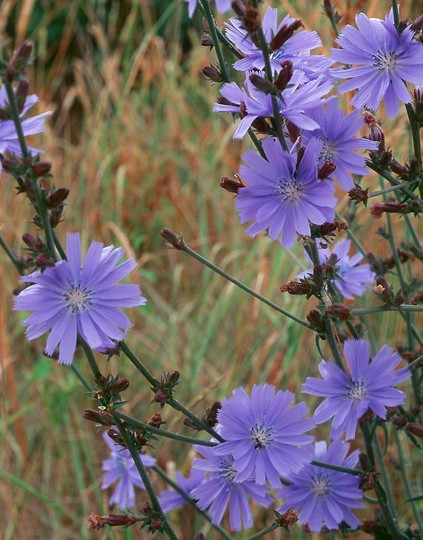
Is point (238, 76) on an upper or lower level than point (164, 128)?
upper

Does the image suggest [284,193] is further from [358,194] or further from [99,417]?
[99,417]

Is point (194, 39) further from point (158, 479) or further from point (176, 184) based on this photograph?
point (158, 479)

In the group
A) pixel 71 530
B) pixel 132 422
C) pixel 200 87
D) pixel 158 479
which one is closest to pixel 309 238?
pixel 132 422

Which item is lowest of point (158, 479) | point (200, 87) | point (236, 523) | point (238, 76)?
point (236, 523)

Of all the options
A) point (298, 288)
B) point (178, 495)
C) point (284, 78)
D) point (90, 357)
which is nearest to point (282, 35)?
point (284, 78)

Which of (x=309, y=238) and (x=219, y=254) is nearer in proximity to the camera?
(x=309, y=238)

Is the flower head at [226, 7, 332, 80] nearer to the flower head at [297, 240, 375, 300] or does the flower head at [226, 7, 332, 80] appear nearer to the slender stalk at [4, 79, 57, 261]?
the slender stalk at [4, 79, 57, 261]

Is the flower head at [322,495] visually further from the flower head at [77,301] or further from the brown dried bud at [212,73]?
the brown dried bud at [212,73]
